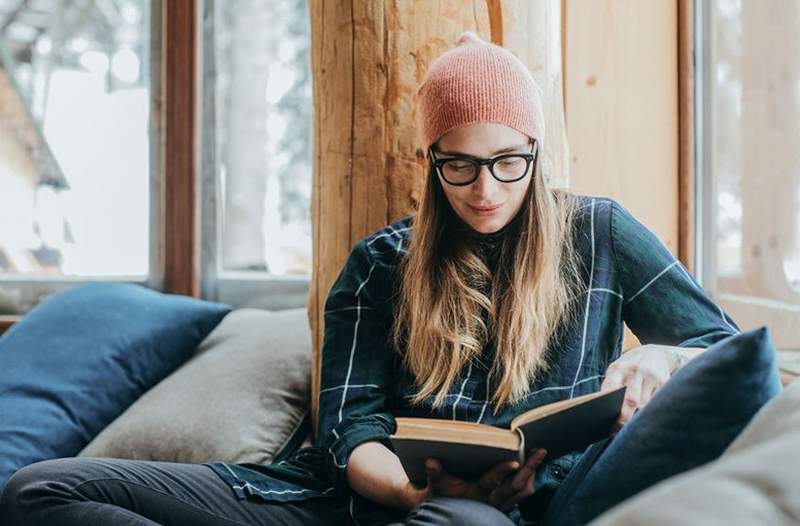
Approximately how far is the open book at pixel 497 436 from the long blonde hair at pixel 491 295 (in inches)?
12.8

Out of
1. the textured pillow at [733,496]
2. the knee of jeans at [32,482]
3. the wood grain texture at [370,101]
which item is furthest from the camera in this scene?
the wood grain texture at [370,101]

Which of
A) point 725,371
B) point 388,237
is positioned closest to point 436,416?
point 388,237

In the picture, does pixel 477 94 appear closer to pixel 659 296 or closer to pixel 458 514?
pixel 659 296

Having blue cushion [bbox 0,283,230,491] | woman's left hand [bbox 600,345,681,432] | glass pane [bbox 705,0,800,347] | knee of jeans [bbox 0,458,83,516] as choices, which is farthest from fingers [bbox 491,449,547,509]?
blue cushion [bbox 0,283,230,491]

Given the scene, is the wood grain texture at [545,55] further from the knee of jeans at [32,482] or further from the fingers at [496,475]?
the knee of jeans at [32,482]

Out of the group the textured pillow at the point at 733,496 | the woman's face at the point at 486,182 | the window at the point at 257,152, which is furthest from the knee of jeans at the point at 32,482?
the window at the point at 257,152

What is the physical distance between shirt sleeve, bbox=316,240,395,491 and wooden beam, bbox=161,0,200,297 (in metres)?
1.40

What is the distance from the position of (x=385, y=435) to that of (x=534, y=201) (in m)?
0.50

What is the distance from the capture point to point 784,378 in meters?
1.80

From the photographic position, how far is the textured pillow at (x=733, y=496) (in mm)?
474

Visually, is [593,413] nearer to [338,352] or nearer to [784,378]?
[338,352]

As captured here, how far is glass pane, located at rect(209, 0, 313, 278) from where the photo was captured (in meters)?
2.86

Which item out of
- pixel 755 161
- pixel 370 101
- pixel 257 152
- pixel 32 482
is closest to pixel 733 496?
pixel 32 482

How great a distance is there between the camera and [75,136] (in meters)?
2.98
